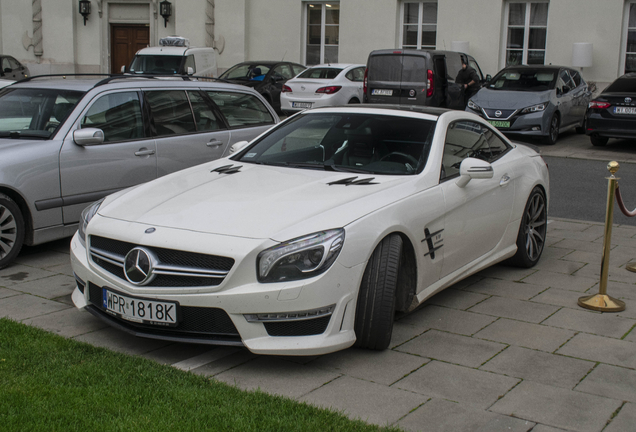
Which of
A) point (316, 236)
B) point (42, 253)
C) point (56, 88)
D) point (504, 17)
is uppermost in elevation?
point (504, 17)

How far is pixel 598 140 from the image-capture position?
15.7m

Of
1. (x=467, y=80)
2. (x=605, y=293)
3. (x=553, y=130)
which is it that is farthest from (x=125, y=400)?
(x=467, y=80)

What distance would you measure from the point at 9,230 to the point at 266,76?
15.7 metres

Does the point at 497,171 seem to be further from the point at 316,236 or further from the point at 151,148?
the point at 151,148

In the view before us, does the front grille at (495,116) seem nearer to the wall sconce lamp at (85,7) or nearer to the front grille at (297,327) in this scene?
the front grille at (297,327)

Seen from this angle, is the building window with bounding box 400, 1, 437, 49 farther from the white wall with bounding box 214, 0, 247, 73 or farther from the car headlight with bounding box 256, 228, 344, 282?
the car headlight with bounding box 256, 228, 344, 282

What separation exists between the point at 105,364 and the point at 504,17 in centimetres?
2091

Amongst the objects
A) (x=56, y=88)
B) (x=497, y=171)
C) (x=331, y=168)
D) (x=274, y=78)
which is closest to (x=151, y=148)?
(x=56, y=88)

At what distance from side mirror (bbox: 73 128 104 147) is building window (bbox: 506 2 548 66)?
1839cm

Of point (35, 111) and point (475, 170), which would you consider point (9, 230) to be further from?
point (475, 170)

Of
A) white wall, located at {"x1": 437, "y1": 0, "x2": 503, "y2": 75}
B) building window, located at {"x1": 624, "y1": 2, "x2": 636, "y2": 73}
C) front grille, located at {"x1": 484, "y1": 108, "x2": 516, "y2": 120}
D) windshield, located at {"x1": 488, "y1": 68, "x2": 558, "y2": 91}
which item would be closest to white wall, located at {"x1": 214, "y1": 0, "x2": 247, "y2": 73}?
white wall, located at {"x1": 437, "y1": 0, "x2": 503, "y2": 75}

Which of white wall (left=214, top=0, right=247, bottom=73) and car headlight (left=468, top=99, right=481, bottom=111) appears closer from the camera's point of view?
car headlight (left=468, top=99, right=481, bottom=111)

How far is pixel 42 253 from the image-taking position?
658cm

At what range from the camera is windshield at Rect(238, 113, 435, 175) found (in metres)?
5.12
